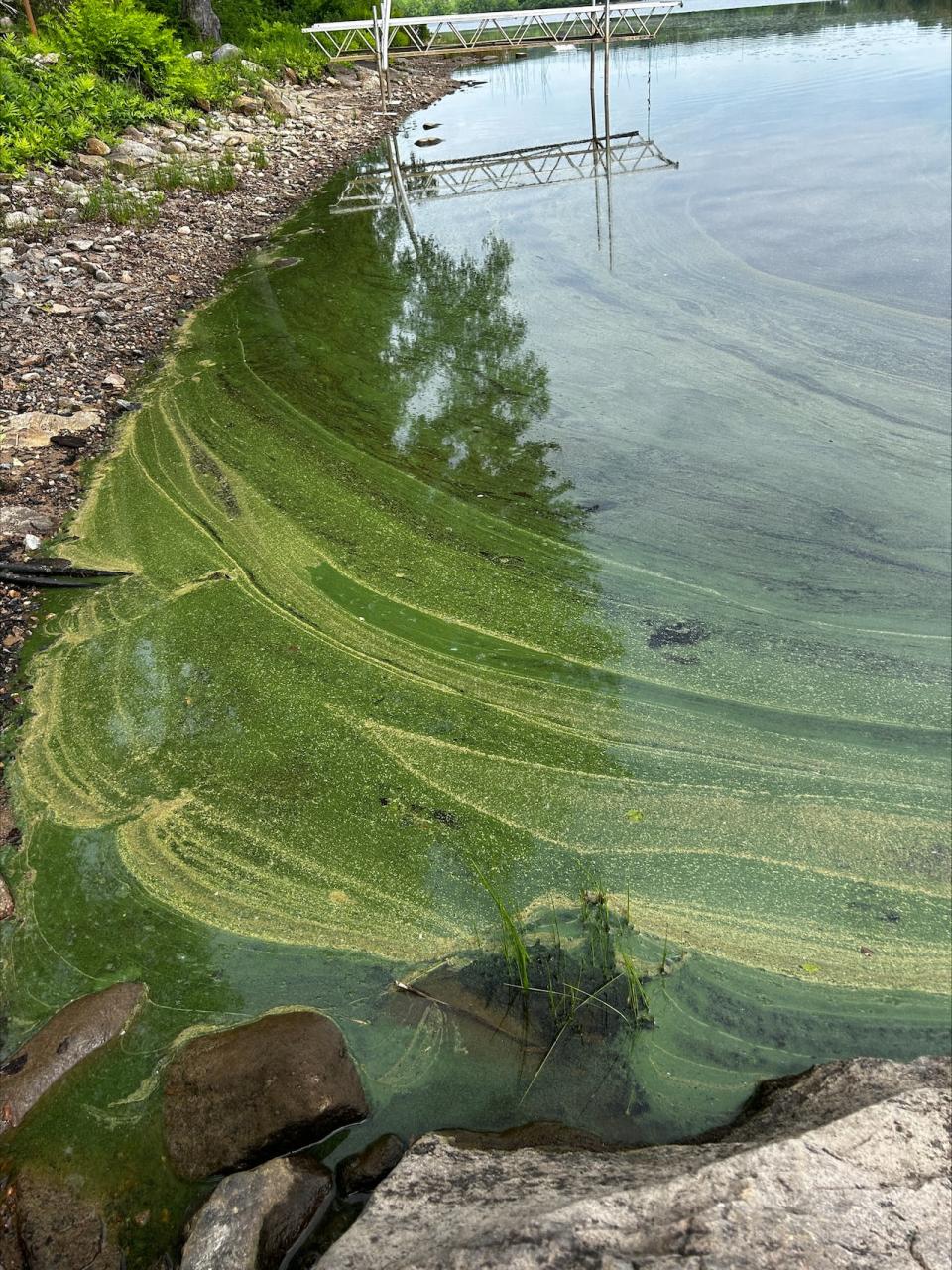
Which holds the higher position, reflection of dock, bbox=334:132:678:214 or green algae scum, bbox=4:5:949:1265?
reflection of dock, bbox=334:132:678:214

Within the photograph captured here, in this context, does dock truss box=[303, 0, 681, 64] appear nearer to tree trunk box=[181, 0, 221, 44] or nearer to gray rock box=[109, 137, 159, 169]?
tree trunk box=[181, 0, 221, 44]

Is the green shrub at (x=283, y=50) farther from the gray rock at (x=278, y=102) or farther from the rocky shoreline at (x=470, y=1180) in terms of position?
the rocky shoreline at (x=470, y=1180)

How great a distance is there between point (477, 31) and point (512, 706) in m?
15.1

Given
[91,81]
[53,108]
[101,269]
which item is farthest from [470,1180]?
[91,81]

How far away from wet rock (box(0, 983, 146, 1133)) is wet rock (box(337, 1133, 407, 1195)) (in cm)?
49

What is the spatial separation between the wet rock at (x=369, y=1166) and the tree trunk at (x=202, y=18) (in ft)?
36.3

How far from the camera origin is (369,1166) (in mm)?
1379

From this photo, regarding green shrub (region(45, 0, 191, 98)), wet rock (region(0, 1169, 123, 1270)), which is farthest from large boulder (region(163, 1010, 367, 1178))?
green shrub (region(45, 0, 191, 98))

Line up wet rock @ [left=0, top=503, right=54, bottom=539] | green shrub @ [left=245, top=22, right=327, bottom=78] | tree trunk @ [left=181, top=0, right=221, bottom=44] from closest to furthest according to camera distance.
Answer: wet rock @ [left=0, top=503, right=54, bottom=539] → tree trunk @ [left=181, top=0, right=221, bottom=44] → green shrub @ [left=245, top=22, right=327, bottom=78]

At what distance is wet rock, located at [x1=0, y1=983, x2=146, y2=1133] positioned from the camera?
151cm

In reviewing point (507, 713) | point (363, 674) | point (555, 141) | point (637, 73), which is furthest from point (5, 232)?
point (637, 73)

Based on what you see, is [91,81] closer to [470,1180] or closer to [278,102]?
[278,102]

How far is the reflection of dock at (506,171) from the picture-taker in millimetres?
6906

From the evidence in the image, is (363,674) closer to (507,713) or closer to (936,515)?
(507,713)
